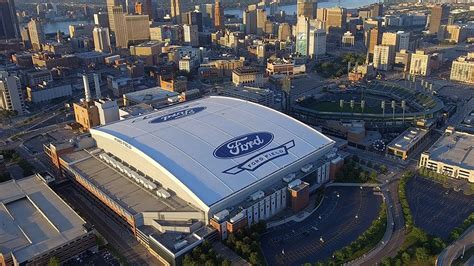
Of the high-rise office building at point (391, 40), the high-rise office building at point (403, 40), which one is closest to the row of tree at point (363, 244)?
the high-rise office building at point (391, 40)

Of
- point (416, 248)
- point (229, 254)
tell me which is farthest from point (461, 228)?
point (229, 254)

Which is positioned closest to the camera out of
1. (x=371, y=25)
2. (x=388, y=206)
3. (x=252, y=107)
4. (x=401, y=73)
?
(x=388, y=206)

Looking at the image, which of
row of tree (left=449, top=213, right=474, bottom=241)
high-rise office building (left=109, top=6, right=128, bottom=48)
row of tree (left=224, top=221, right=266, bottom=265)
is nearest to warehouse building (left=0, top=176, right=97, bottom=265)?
row of tree (left=224, top=221, right=266, bottom=265)

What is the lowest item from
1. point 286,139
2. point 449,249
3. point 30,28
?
point 449,249

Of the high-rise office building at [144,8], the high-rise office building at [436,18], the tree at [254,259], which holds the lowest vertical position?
the tree at [254,259]

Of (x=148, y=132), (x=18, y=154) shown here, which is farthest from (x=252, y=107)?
(x=18, y=154)

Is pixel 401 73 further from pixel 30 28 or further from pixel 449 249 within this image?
pixel 30 28

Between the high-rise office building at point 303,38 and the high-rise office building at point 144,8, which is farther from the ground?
the high-rise office building at point 144,8

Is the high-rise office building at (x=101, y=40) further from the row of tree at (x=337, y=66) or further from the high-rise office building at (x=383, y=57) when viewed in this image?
the high-rise office building at (x=383, y=57)
